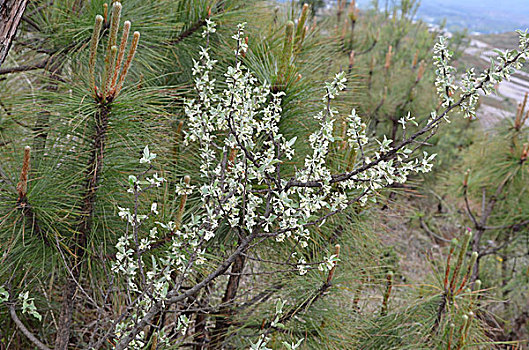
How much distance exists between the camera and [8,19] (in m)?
1.02

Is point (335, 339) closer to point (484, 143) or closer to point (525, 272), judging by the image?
point (484, 143)

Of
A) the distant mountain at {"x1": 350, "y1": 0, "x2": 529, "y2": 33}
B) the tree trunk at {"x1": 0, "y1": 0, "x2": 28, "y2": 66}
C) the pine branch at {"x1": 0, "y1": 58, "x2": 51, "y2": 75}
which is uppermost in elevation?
the distant mountain at {"x1": 350, "y1": 0, "x2": 529, "y2": 33}

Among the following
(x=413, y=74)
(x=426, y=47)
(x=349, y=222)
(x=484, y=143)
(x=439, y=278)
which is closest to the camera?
(x=349, y=222)

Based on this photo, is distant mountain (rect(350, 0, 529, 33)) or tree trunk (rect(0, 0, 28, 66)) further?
distant mountain (rect(350, 0, 529, 33))

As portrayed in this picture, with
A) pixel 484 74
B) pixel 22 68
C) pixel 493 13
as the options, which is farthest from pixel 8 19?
pixel 493 13

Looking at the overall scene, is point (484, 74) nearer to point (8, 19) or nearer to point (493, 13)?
point (8, 19)

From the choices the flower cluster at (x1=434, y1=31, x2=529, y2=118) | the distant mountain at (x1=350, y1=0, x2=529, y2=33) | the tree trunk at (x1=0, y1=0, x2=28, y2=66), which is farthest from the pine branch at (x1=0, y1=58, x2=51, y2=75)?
the distant mountain at (x1=350, y1=0, x2=529, y2=33)

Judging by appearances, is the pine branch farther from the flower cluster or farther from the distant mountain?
the distant mountain

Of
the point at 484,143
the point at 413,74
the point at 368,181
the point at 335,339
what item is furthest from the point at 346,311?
the point at 413,74

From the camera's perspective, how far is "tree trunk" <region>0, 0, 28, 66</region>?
1.00m

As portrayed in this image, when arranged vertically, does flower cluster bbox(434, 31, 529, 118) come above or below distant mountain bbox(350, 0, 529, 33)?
below

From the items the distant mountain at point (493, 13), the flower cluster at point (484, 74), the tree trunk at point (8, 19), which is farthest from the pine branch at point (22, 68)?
the distant mountain at point (493, 13)

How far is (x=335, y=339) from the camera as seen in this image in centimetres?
136

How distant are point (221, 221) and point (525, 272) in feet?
8.31
